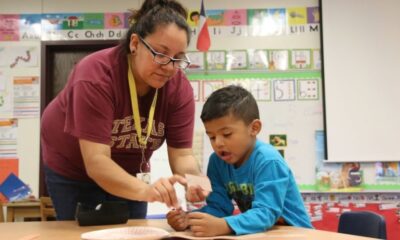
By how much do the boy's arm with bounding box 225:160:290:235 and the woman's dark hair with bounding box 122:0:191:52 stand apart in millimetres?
499

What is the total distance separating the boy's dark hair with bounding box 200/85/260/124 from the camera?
1.41m


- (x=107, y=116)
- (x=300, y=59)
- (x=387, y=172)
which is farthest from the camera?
(x=300, y=59)

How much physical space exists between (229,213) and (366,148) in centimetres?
261

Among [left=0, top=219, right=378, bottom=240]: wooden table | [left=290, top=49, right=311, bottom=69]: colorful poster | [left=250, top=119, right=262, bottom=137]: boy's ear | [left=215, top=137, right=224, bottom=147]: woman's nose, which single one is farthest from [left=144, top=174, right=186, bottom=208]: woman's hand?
[left=290, top=49, right=311, bottom=69]: colorful poster

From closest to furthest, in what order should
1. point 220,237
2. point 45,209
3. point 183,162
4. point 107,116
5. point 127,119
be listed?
point 220,237 → point 107,116 → point 127,119 → point 183,162 → point 45,209

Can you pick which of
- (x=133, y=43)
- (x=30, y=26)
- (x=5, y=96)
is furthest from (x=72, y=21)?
(x=133, y=43)

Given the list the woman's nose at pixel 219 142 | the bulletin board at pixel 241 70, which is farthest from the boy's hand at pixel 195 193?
the bulletin board at pixel 241 70

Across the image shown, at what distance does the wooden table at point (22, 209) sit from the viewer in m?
3.72

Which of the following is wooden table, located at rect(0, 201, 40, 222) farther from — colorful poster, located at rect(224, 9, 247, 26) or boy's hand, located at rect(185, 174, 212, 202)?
boy's hand, located at rect(185, 174, 212, 202)

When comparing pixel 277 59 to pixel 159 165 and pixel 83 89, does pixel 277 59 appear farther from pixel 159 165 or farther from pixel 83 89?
pixel 83 89

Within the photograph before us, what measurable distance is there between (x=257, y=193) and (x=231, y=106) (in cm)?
31

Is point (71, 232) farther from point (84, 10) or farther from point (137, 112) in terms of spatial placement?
point (84, 10)

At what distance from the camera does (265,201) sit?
1226 mm

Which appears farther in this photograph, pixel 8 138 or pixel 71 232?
pixel 8 138
